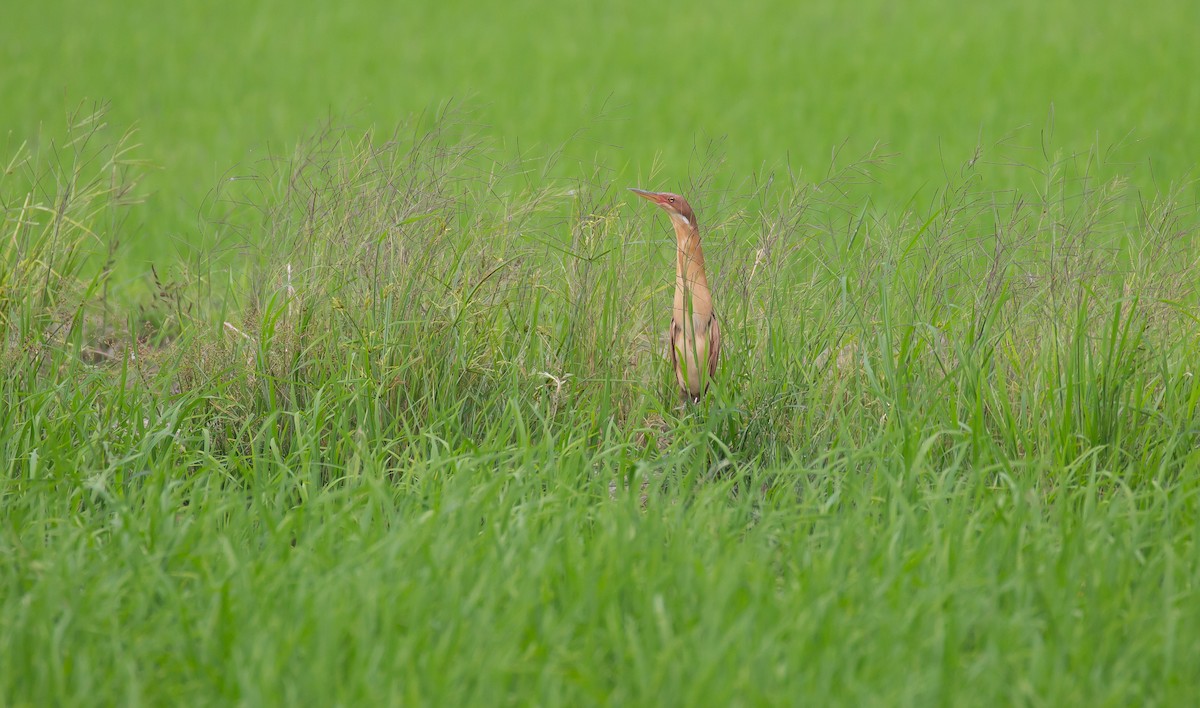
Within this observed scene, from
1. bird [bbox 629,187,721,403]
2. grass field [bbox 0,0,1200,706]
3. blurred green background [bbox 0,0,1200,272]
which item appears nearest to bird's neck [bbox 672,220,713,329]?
bird [bbox 629,187,721,403]

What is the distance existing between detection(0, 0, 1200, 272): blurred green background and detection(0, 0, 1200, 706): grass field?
11.2 ft

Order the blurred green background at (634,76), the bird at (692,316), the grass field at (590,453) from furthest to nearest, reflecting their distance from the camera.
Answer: the blurred green background at (634,76) → the bird at (692,316) → the grass field at (590,453)

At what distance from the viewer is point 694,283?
128 inches

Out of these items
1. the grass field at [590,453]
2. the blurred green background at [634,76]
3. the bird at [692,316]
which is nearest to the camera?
the grass field at [590,453]

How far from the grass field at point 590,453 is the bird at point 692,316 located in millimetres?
108

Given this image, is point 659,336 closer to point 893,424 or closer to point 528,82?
point 893,424

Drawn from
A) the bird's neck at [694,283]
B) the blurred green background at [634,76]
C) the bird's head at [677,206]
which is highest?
the bird's head at [677,206]

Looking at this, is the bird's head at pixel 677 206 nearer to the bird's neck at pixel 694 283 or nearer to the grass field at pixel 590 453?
the bird's neck at pixel 694 283

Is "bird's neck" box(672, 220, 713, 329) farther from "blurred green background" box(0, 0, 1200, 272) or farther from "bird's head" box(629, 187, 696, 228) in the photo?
"blurred green background" box(0, 0, 1200, 272)

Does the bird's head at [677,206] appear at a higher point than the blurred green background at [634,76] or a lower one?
higher

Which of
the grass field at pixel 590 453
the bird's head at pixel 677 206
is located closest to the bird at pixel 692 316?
the bird's head at pixel 677 206

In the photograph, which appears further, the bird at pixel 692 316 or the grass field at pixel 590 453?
the bird at pixel 692 316

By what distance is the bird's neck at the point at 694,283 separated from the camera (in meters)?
3.25

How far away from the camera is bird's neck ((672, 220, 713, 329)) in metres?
3.25
